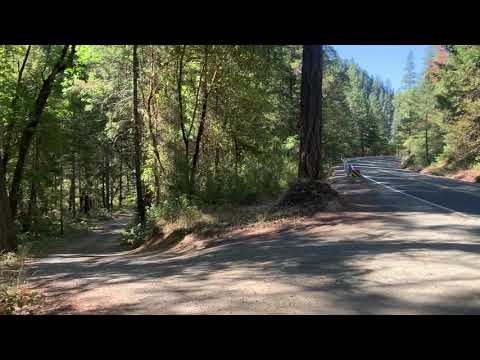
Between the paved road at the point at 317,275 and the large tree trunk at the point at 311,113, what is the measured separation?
2.93 metres

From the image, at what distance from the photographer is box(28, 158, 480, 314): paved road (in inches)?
223

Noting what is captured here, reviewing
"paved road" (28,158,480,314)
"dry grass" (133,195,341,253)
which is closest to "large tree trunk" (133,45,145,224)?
"dry grass" (133,195,341,253)

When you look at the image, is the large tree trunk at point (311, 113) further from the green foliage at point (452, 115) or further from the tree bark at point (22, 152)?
the green foliage at point (452, 115)

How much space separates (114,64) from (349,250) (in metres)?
22.3

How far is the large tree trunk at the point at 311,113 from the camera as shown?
15805mm

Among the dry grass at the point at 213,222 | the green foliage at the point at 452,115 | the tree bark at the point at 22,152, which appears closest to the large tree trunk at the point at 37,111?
the tree bark at the point at 22,152

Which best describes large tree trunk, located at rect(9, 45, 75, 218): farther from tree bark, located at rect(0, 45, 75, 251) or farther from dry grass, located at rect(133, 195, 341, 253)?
dry grass, located at rect(133, 195, 341, 253)

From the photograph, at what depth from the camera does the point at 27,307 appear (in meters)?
6.76

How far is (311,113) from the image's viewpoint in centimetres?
1605

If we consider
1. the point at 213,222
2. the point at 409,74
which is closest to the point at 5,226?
the point at 213,222

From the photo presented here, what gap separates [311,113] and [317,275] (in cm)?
964

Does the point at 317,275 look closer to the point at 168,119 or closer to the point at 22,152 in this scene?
the point at 22,152
